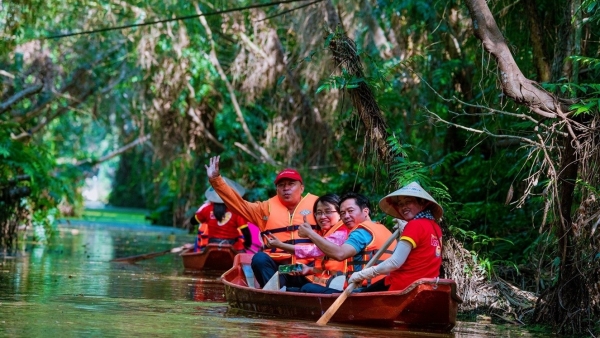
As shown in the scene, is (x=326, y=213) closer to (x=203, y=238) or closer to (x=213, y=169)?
(x=213, y=169)

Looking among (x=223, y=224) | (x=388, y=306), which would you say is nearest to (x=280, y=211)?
(x=388, y=306)

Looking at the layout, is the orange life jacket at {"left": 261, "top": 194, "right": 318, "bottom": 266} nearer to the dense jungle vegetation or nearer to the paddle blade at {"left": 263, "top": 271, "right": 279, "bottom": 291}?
the paddle blade at {"left": 263, "top": 271, "right": 279, "bottom": 291}

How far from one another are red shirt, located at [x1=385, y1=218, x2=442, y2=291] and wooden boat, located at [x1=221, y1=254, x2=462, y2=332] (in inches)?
8.3

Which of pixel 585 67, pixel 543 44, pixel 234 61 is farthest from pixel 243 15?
pixel 585 67

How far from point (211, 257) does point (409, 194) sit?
844cm

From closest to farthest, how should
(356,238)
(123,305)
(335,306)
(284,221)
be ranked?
(335,306)
(356,238)
(123,305)
(284,221)

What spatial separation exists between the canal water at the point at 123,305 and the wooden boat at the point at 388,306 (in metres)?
0.13

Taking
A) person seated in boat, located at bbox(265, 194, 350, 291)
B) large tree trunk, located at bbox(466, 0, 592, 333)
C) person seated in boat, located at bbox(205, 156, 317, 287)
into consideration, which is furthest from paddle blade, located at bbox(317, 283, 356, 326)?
person seated in boat, located at bbox(205, 156, 317, 287)

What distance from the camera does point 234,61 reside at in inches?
893

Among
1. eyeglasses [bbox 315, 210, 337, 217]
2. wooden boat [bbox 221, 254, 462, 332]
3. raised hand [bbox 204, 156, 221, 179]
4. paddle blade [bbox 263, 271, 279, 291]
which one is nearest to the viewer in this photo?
wooden boat [bbox 221, 254, 462, 332]

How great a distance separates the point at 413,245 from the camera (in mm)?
8234

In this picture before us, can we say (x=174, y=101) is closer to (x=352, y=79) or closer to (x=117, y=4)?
(x=117, y=4)

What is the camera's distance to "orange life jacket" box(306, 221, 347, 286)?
9.67 metres

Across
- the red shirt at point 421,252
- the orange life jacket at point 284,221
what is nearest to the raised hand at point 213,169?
the orange life jacket at point 284,221
